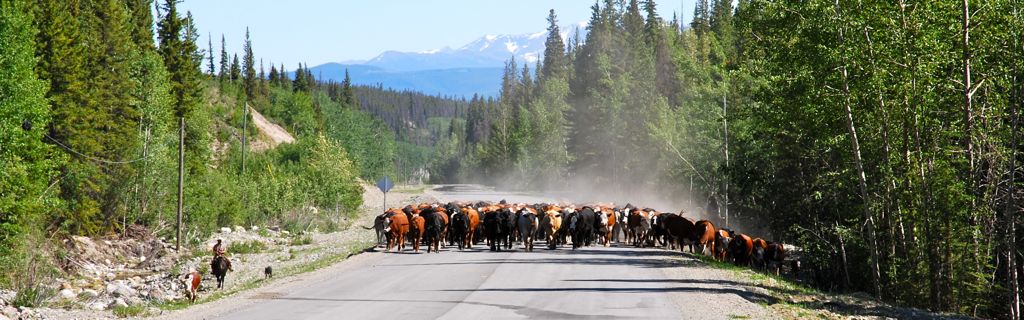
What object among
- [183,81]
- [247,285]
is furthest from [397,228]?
[183,81]

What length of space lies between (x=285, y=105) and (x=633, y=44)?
52461 millimetres

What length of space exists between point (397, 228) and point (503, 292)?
564 inches

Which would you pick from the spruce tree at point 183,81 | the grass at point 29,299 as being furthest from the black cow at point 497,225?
the spruce tree at point 183,81

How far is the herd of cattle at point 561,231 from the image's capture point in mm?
32688

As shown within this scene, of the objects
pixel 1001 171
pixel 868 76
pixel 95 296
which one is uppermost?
pixel 868 76

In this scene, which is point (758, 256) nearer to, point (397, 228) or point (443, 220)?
point (443, 220)

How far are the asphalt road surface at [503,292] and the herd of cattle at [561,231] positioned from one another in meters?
3.91

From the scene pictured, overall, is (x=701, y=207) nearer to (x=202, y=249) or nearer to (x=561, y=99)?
(x=202, y=249)

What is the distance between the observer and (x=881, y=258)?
28406 mm

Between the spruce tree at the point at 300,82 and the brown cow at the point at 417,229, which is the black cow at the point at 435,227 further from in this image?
the spruce tree at the point at 300,82

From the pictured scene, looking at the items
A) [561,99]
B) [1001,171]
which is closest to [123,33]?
[1001,171]

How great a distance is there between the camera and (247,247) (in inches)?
1801

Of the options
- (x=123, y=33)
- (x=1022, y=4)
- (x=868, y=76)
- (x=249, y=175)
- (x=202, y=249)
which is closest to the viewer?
(x=1022, y=4)

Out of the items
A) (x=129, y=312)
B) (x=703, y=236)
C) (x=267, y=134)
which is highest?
(x=267, y=134)
